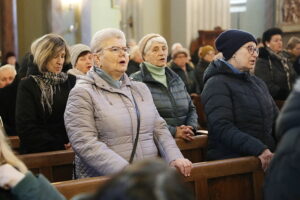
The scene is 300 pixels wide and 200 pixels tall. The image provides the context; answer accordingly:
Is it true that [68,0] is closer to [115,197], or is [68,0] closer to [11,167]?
[11,167]

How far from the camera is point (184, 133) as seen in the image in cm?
399

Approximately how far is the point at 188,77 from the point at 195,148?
12.1ft

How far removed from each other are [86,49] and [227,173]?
230 cm

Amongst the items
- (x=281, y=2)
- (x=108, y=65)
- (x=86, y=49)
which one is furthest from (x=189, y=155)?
(x=281, y=2)

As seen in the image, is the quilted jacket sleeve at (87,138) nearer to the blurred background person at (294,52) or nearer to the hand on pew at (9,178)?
the hand on pew at (9,178)

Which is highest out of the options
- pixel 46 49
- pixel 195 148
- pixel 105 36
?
pixel 105 36

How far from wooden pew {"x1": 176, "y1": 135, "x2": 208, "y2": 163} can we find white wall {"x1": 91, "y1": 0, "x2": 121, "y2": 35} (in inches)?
376

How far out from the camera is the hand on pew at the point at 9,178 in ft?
6.70

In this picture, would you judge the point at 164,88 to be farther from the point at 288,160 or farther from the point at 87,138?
the point at 288,160

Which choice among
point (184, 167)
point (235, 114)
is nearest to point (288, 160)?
point (184, 167)

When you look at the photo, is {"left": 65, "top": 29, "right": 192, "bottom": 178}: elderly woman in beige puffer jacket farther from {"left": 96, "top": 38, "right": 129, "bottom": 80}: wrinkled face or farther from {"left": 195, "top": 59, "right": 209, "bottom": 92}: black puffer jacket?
{"left": 195, "top": 59, "right": 209, "bottom": 92}: black puffer jacket

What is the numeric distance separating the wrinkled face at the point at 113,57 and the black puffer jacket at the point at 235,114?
625mm

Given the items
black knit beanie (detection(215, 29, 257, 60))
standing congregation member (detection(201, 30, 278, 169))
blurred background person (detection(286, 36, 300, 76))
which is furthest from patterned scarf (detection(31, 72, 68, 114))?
blurred background person (detection(286, 36, 300, 76))

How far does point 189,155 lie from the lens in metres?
4.08
